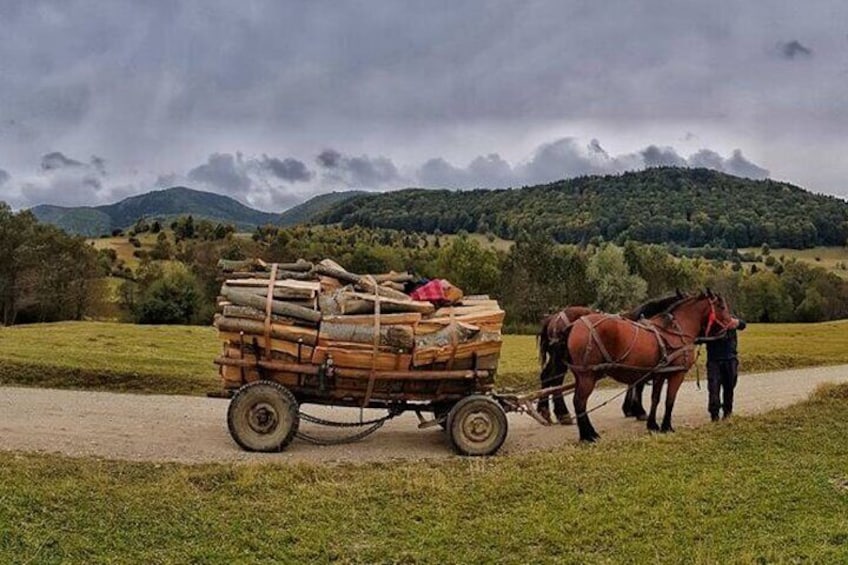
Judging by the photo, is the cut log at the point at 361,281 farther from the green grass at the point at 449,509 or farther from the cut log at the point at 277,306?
the green grass at the point at 449,509

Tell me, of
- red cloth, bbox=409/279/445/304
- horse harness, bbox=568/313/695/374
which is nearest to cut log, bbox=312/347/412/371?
red cloth, bbox=409/279/445/304

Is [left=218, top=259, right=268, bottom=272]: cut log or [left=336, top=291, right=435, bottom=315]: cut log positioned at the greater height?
[left=218, top=259, right=268, bottom=272]: cut log

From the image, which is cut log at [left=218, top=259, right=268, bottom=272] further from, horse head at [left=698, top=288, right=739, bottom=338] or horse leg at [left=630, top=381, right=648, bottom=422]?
horse head at [left=698, top=288, right=739, bottom=338]

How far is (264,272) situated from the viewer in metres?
13.5

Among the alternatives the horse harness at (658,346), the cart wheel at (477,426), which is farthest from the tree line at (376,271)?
the cart wheel at (477,426)

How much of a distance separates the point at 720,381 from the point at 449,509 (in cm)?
856

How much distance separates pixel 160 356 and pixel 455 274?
149 ft

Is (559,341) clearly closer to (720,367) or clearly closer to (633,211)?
(720,367)

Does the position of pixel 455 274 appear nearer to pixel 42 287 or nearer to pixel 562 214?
pixel 42 287

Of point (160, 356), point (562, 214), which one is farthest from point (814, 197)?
point (160, 356)

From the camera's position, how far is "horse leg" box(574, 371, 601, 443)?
44.2 ft

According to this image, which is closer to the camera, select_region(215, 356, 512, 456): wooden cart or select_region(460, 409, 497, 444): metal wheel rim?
select_region(215, 356, 512, 456): wooden cart

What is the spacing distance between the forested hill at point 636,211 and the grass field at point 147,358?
295 ft

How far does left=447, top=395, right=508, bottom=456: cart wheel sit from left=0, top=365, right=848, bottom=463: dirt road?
46cm
